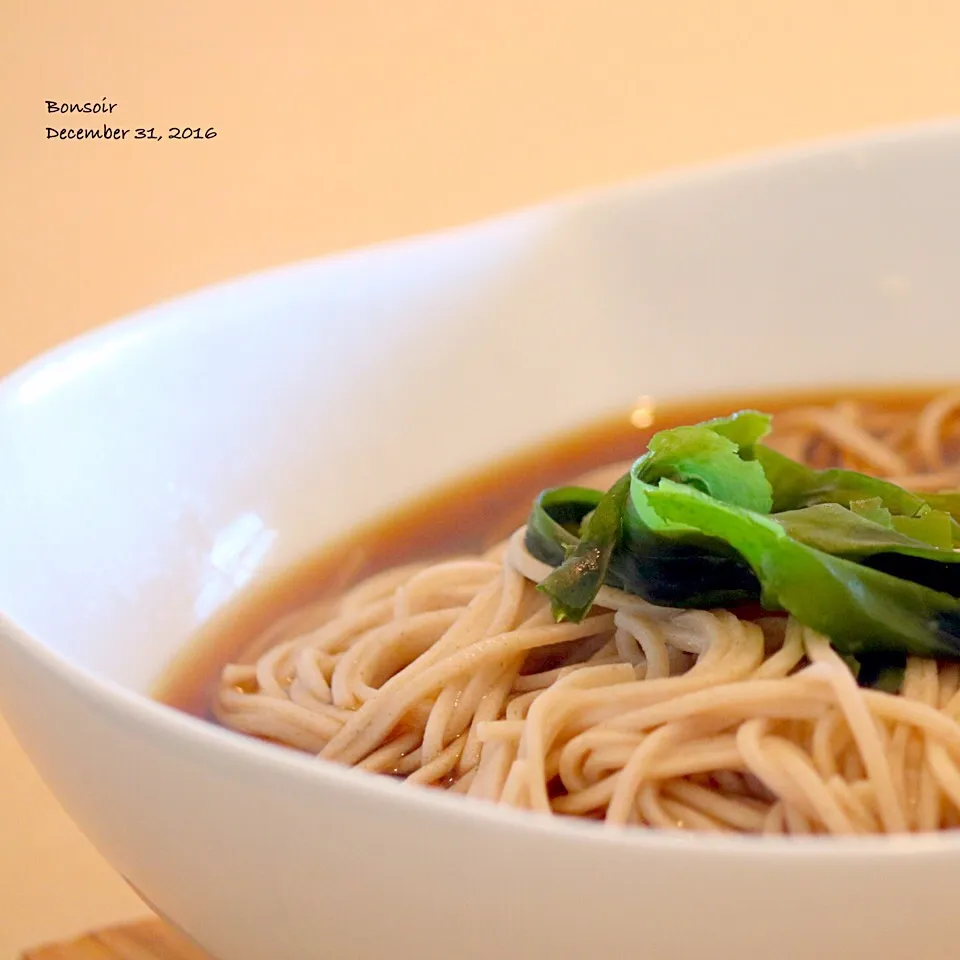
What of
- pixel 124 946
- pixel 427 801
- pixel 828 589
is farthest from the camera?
pixel 124 946

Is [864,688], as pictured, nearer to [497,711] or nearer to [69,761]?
[497,711]

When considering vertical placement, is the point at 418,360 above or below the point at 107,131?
below

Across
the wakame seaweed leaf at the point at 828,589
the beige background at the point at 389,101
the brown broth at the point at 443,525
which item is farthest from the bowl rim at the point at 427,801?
the beige background at the point at 389,101

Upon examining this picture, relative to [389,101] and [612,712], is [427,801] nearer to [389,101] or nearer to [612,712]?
[612,712]

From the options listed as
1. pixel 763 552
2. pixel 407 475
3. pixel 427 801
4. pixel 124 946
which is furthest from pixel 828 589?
pixel 407 475

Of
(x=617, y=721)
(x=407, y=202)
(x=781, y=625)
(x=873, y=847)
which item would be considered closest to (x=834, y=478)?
(x=781, y=625)

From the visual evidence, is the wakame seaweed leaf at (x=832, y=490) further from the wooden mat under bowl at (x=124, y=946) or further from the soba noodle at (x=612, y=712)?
the wooden mat under bowl at (x=124, y=946)

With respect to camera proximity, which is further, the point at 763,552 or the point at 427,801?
the point at 763,552
